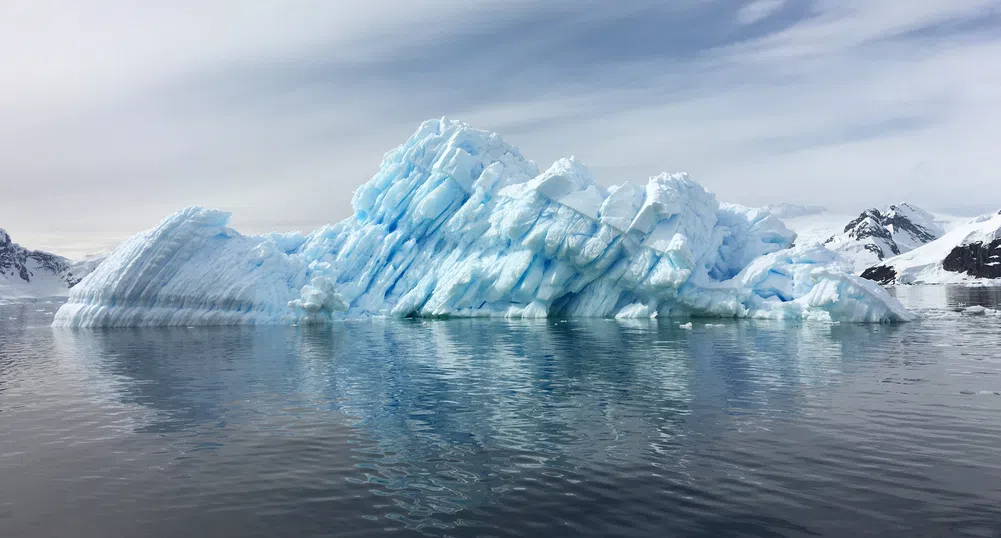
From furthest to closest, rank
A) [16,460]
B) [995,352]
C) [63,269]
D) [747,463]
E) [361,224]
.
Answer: [63,269] → [361,224] → [995,352] → [16,460] → [747,463]

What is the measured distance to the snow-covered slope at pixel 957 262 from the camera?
134 metres

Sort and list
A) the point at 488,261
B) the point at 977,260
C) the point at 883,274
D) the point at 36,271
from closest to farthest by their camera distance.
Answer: the point at 488,261, the point at 977,260, the point at 883,274, the point at 36,271

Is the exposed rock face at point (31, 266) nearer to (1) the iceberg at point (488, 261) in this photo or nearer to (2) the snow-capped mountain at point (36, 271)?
(2) the snow-capped mountain at point (36, 271)

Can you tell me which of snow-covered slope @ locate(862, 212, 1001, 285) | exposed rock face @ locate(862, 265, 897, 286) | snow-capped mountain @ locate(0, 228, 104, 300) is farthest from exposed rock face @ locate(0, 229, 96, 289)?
snow-covered slope @ locate(862, 212, 1001, 285)

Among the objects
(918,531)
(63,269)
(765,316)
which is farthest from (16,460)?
(63,269)

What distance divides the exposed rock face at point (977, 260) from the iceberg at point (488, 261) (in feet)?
377

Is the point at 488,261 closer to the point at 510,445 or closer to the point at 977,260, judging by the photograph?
the point at 510,445

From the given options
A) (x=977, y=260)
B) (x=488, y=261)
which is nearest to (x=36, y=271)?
(x=488, y=261)

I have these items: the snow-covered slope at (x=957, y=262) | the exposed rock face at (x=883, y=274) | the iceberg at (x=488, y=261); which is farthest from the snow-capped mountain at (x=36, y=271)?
the snow-covered slope at (x=957, y=262)

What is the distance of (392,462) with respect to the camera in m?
10.7

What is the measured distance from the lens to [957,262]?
141625 millimetres

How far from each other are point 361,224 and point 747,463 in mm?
45276

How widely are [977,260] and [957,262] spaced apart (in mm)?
4946

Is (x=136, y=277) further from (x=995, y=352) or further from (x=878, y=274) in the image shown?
(x=878, y=274)
